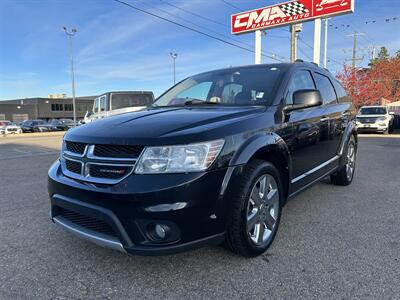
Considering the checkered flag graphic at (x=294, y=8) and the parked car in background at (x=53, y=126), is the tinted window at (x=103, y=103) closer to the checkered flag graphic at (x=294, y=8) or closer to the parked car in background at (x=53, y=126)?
the checkered flag graphic at (x=294, y=8)

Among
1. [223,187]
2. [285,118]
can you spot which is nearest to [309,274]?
[223,187]

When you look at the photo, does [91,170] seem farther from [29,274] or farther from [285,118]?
[285,118]

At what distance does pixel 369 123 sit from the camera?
56.6ft

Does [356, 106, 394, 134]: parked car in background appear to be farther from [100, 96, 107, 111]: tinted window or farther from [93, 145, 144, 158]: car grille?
[93, 145, 144, 158]: car grille

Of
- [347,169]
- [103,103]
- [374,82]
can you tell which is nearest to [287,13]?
[103,103]

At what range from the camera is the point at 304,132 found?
3.44m

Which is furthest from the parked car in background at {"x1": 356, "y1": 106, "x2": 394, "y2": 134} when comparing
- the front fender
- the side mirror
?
the front fender

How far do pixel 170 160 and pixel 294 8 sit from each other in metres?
18.2

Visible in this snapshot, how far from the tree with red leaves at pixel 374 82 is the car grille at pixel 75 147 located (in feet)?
109

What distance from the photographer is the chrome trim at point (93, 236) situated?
2242 mm

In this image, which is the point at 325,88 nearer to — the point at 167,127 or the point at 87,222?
the point at 167,127

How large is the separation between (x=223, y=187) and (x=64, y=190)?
1.29m

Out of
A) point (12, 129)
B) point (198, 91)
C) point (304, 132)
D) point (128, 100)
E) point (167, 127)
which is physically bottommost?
point (12, 129)

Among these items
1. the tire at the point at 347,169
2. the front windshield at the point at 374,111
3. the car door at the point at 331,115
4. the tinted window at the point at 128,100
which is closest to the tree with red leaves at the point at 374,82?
the front windshield at the point at 374,111
